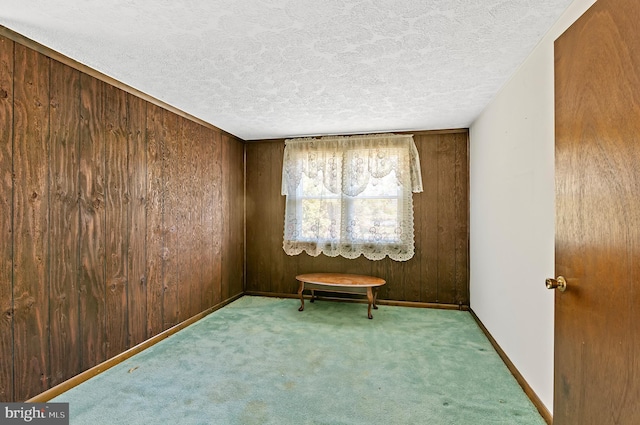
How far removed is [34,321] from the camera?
1.91 metres

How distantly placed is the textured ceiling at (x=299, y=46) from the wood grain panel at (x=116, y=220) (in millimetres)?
284

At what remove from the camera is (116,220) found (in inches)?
98.2

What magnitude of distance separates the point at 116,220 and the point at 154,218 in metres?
0.42

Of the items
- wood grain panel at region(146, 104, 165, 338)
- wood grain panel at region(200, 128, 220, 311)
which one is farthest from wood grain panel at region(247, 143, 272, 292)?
wood grain panel at region(146, 104, 165, 338)

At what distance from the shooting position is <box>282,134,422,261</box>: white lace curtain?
12.9 feet

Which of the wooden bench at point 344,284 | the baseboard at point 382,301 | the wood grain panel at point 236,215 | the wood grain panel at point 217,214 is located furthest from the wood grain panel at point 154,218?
the baseboard at point 382,301

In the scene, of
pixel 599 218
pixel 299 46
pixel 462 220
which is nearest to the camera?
→ pixel 599 218

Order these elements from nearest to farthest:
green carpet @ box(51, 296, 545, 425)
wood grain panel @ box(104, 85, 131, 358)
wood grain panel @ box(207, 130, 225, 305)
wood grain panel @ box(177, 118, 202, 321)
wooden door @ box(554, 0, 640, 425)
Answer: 1. wooden door @ box(554, 0, 640, 425)
2. green carpet @ box(51, 296, 545, 425)
3. wood grain panel @ box(104, 85, 131, 358)
4. wood grain panel @ box(177, 118, 202, 321)
5. wood grain panel @ box(207, 130, 225, 305)

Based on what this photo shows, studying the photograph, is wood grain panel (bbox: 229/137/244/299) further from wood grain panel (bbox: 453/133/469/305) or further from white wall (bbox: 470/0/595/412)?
white wall (bbox: 470/0/595/412)

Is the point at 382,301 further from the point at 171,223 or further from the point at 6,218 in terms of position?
the point at 6,218

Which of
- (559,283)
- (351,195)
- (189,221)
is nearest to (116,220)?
(189,221)

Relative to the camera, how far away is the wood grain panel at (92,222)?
2.22m

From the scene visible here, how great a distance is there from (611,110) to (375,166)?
9.89 ft

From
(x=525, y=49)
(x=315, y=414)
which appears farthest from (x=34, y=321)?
(x=525, y=49)
